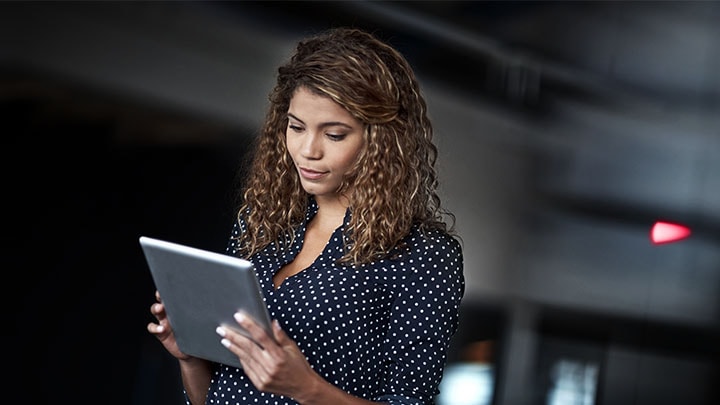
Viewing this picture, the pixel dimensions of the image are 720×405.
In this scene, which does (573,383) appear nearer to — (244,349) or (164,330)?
(164,330)

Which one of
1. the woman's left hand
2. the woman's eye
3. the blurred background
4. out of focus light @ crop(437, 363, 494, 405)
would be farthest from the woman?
out of focus light @ crop(437, 363, 494, 405)

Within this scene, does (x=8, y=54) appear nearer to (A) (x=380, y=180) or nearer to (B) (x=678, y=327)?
(A) (x=380, y=180)

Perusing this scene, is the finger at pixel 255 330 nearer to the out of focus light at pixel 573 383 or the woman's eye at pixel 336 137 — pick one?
the woman's eye at pixel 336 137

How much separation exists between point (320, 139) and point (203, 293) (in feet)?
0.96

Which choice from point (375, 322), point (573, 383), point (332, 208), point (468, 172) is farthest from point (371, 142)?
point (573, 383)

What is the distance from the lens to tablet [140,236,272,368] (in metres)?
1.56

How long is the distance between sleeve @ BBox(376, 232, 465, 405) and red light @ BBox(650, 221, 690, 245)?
2780 millimetres

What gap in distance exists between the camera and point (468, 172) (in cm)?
456

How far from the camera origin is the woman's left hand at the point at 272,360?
1.58 meters

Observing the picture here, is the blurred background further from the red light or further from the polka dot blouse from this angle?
the polka dot blouse

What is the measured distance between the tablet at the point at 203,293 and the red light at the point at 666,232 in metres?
2.97

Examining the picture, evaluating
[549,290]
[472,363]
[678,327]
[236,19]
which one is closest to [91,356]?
[236,19]

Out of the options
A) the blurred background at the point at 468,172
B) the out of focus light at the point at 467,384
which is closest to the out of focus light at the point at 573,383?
the blurred background at the point at 468,172

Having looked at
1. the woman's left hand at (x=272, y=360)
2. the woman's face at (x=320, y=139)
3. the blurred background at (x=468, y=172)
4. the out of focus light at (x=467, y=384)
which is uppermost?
the blurred background at (x=468, y=172)
